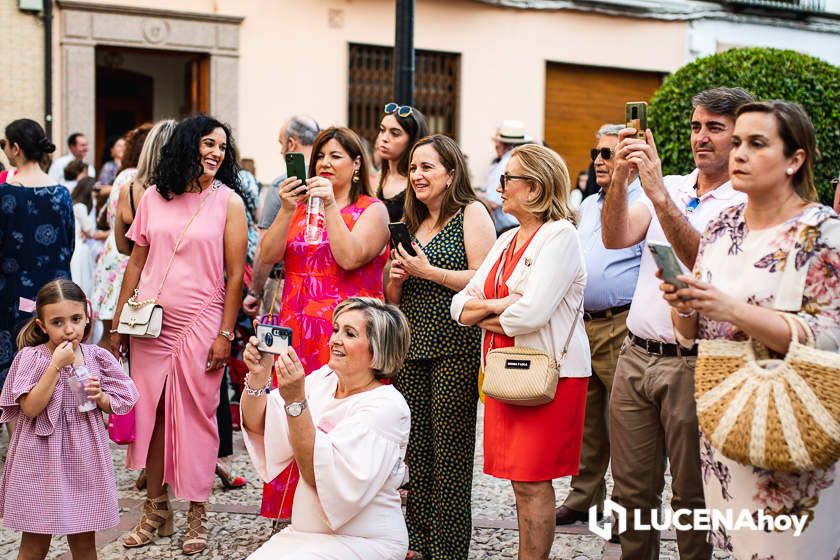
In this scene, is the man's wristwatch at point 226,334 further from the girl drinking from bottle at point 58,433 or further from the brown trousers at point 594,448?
the brown trousers at point 594,448

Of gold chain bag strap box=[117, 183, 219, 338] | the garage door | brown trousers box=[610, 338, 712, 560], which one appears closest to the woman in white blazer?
brown trousers box=[610, 338, 712, 560]

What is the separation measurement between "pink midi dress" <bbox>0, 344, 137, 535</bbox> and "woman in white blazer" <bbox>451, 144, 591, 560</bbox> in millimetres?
1669

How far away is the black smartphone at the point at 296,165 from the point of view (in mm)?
4926

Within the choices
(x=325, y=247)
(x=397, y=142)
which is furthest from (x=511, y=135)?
(x=325, y=247)

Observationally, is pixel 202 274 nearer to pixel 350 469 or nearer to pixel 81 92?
pixel 350 469

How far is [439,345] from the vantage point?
16.2 feet

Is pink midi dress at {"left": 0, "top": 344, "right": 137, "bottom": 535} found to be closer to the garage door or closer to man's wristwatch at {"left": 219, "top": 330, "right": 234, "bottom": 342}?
man's wristwatch at {"left": 219, "top": 330, "right": 234, "bottom": 342}

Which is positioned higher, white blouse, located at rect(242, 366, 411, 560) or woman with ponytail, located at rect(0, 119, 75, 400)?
woman with ponytail, located at rect(0, 119, 75, 400)

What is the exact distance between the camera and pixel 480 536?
554cm

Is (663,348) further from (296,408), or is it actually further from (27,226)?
(27,226)

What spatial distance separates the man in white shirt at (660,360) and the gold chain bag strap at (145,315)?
7.32 ft

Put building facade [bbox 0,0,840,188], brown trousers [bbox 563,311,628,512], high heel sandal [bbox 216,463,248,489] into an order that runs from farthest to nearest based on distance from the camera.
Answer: building facade [bbox 0,0,840,188]
high heel sandal [bbox 216,463,248,489]
brown trousers [bbox 563,311,628,512]

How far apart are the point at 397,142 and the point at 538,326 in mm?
1941

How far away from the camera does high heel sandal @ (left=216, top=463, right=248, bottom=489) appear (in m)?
6.36
